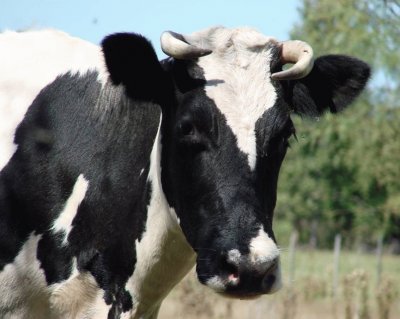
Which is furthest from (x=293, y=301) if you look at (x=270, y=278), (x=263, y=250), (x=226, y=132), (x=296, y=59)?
(x=263, y=250)

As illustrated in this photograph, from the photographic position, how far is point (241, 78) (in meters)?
4.85

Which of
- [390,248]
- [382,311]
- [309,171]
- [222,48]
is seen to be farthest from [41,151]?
[390,248]

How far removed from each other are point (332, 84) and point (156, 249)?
147 centimetres

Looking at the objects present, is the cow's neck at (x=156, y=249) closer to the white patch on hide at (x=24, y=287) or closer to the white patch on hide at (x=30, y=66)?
the white patch on hide at (x=24, y=287)

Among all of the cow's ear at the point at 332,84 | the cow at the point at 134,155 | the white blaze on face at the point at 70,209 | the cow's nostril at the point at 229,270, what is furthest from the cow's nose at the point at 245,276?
the cow's ear at the point at 332,84

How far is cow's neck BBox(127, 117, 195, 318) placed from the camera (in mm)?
5102

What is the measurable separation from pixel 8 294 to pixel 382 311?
397cm

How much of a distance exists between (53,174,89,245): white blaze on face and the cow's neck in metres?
0.38

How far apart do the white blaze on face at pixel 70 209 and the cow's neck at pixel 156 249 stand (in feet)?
1.25

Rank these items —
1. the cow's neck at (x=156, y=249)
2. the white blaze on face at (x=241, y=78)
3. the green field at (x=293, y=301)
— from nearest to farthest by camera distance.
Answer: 1. the white blaze on face at (x=241, y=78)
2. the cow's neck at (x=156, y=249)
3. the green field at (x=293, y=301)

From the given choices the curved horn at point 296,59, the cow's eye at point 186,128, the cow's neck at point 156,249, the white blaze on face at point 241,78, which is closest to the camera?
the white blaze on face at point 241,78

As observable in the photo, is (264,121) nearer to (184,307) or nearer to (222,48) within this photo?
(222,48)

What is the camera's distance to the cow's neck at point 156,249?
5.10 m

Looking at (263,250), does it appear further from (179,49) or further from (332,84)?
(332,84)
